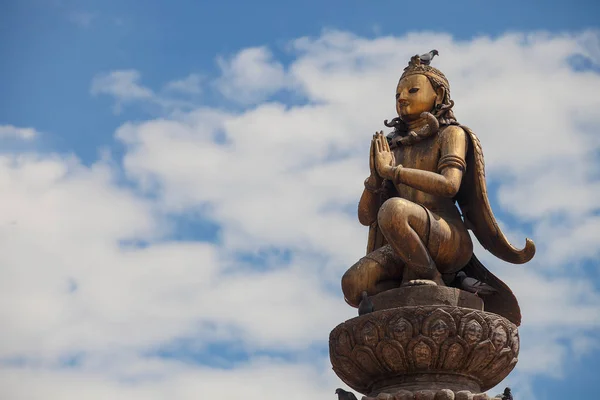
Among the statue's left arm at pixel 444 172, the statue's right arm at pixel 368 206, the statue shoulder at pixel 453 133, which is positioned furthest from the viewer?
the statue's right arm at pixel 368 206

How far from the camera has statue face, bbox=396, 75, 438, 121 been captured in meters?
10.3

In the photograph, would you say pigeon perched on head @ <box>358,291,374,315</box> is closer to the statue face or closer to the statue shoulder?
the statue shoulder

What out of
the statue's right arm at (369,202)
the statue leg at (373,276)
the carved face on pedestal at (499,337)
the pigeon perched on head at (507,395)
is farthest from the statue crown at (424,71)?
the pigeon perched on head at (507,395)

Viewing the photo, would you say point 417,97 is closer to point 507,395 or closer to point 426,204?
point 426,204

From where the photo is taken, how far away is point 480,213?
389 inches

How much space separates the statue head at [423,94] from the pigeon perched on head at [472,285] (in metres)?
1.70

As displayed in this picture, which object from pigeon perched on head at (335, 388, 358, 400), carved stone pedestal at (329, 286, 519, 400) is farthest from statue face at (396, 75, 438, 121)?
pigeon perched on head at (335, 388, 358, 400)

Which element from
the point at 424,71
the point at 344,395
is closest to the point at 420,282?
the point at 344,395

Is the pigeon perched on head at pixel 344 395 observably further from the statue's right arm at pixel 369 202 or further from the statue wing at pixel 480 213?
the statue wing at pixel 480 213

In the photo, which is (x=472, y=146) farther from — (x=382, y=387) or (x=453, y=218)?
(x=382, y=387)

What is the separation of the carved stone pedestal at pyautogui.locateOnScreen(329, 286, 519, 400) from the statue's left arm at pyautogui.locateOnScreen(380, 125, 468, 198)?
1.00 m

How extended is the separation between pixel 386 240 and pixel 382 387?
1598 millimetres

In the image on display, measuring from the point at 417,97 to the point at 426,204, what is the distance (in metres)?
1.25

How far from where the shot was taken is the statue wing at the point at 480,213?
9.71 metres
